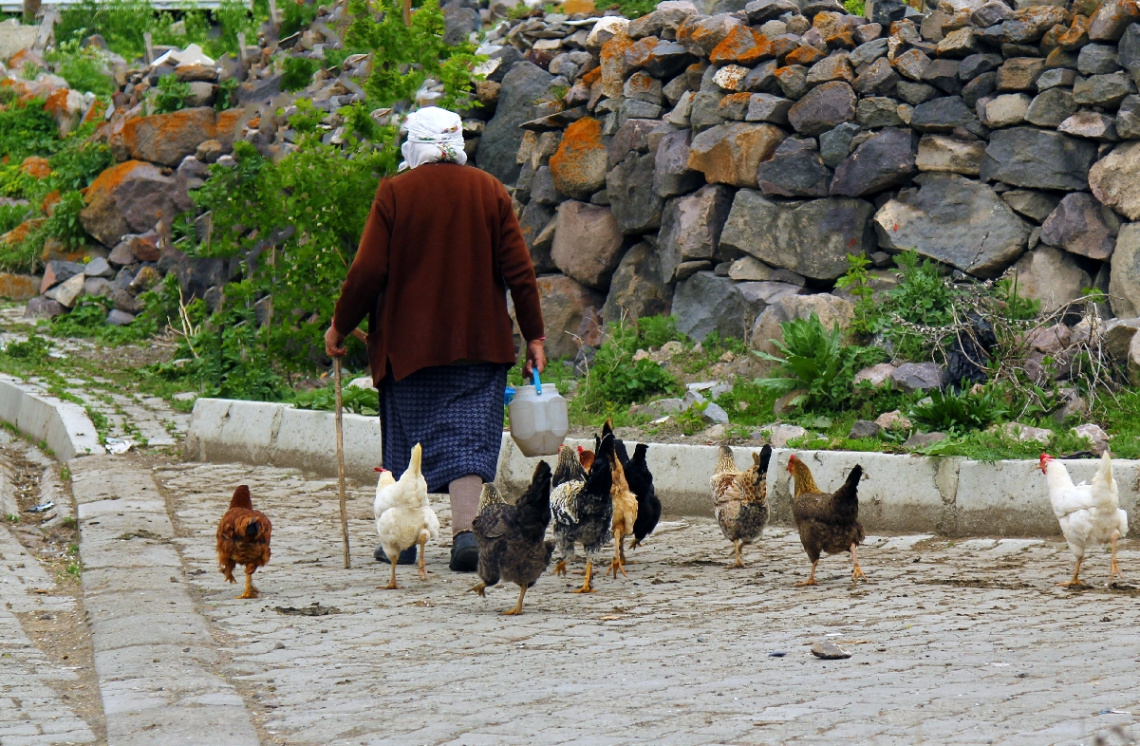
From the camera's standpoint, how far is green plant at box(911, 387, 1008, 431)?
26.8ft

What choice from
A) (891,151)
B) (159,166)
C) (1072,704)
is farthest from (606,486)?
(159,166)

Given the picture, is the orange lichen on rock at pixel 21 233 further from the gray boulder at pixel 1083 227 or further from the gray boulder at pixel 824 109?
the gray boulder at pixel 1083 227

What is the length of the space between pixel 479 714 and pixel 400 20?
9.08 metres

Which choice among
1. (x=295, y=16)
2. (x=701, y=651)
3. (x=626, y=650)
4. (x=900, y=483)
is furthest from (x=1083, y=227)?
(x=295, y=16)

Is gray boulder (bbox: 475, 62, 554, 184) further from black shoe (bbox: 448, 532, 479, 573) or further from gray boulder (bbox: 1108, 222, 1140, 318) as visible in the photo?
black shoe (bbox: 448, 532, 479, 573)

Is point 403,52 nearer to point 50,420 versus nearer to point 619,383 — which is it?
point 619,383

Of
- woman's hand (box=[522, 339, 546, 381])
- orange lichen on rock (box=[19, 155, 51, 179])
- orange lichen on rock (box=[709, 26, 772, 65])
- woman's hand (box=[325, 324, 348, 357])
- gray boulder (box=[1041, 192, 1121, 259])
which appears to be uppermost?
orange lichen on rock (box=[19, 155, 51, 179])

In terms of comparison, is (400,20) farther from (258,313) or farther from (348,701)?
(348,701)

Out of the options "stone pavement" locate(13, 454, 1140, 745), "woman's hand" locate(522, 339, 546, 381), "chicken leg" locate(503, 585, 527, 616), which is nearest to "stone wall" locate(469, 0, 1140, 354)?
"stone pavement" locate(13, 454, 1140, 745)

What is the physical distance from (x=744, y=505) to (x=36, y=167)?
696 inches

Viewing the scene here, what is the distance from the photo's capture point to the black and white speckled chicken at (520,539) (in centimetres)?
582

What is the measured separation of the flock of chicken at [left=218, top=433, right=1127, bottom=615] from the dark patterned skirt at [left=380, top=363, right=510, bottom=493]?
0.31m

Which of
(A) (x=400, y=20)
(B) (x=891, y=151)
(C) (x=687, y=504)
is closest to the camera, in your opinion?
(C) (x=687, y=504)

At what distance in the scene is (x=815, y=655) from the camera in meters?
4.70
